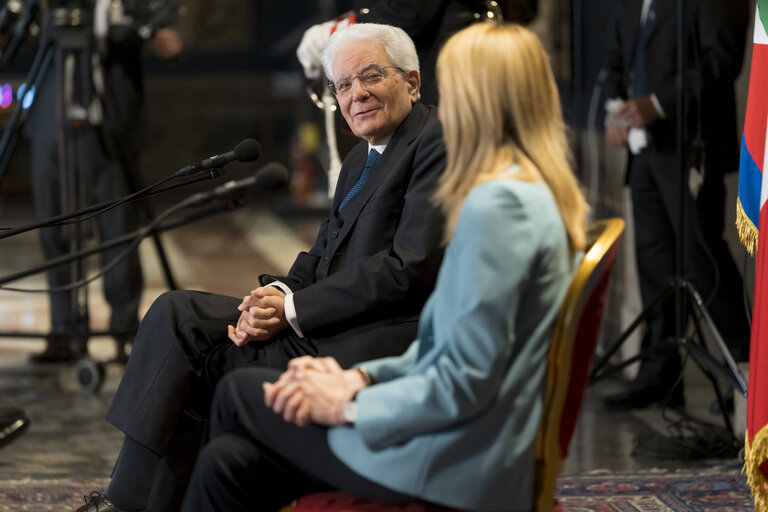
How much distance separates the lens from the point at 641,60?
4215 mm

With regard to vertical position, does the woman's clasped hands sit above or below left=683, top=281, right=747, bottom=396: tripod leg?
above

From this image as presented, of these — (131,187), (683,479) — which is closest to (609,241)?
(683,479)

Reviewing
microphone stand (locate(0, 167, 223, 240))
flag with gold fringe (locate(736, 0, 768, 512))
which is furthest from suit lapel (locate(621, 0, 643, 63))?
microphone stand (locate(0, 167, 223, 240))

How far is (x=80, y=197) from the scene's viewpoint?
452 cm

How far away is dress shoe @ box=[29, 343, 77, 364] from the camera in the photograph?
16.5ft

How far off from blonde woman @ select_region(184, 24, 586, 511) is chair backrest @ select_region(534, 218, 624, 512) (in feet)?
0.07

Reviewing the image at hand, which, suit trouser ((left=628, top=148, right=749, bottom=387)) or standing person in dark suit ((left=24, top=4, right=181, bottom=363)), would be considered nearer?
suit trouser ((left=628, top=148, right=749, bottom=387))

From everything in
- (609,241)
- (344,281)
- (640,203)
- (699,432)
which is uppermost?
(609,241)

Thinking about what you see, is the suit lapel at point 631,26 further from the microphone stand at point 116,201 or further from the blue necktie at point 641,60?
the microphone stand at point 116,201

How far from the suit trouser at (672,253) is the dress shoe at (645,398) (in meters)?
0.04

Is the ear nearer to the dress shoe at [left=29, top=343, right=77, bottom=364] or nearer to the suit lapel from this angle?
the suit lapel

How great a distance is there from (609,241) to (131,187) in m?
3.05

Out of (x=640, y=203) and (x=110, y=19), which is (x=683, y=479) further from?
(x=110, y=19)

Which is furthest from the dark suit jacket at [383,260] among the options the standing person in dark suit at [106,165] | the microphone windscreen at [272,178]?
the standing person in dark suit at [106,165]
